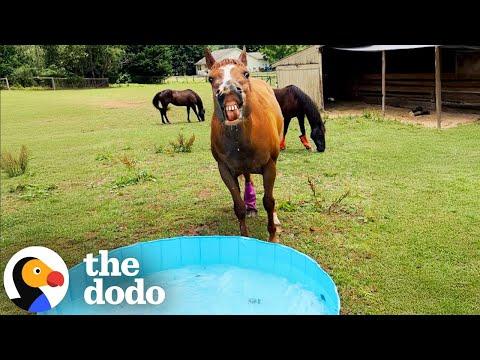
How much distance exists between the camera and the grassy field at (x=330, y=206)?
334 centimetres

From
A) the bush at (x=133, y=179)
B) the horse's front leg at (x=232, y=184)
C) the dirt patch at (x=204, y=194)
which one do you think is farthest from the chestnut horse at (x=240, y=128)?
the bush at (x=133, y=179)

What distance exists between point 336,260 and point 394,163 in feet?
12.2

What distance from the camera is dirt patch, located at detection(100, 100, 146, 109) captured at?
56.8 feet

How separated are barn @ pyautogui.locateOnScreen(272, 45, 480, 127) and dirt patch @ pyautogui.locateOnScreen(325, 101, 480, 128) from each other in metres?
0.34

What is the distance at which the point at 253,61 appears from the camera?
45125mm

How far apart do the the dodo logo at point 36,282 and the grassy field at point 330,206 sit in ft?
1.21

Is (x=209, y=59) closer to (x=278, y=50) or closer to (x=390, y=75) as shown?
(x=390, y=75)

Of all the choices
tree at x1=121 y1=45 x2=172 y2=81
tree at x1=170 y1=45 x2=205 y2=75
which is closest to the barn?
tree at x1=170 y1=45 x2=205 y2=75

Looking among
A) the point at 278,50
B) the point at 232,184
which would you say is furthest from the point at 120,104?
the point at 278,50

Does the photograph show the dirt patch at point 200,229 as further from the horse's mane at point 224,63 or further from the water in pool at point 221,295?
the horse's mane at point 224,63

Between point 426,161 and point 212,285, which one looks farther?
point 426,161

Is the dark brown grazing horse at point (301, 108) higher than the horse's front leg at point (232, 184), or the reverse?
the dark brown grazing horse at point (301, 108)
